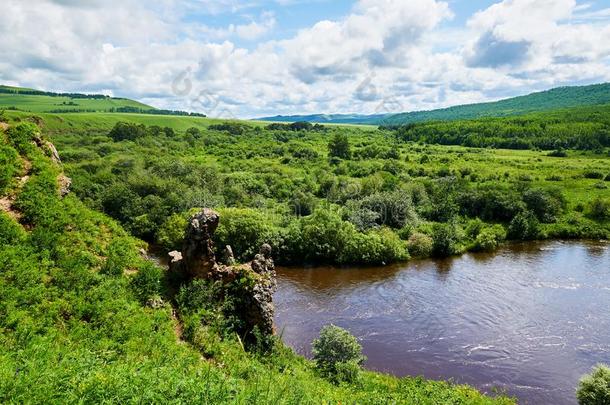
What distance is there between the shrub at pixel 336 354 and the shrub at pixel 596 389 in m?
14.1

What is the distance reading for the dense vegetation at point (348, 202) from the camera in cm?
6138

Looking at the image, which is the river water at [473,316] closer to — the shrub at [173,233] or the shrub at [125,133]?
the shrub at [173,233]

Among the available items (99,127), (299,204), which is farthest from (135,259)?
(99,127)

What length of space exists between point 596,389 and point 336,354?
16.1 metres

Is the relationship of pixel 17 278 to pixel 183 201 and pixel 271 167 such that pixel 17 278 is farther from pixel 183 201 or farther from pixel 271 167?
pixel 271 167

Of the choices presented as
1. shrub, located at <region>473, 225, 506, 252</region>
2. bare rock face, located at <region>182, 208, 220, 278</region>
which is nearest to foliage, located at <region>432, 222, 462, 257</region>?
shrub, located at <region>473, 225, 506, 252</region>

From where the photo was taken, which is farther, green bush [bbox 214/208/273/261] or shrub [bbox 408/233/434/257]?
shrub [bbox 408/233/434/257]

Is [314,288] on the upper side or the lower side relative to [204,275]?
lower

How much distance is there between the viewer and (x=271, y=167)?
108500 mm

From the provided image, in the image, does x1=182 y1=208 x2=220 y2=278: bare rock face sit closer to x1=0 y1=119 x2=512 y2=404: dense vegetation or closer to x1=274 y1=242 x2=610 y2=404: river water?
x1=0 y1=119 x2=512 y2=404: dense vegetation

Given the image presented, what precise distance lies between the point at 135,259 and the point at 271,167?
282 ft

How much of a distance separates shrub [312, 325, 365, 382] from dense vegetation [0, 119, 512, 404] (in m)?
0.98

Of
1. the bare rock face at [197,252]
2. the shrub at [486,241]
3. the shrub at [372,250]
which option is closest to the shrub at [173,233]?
the shrub at [372,250]

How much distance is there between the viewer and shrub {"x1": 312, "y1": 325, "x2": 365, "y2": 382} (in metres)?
26.6
